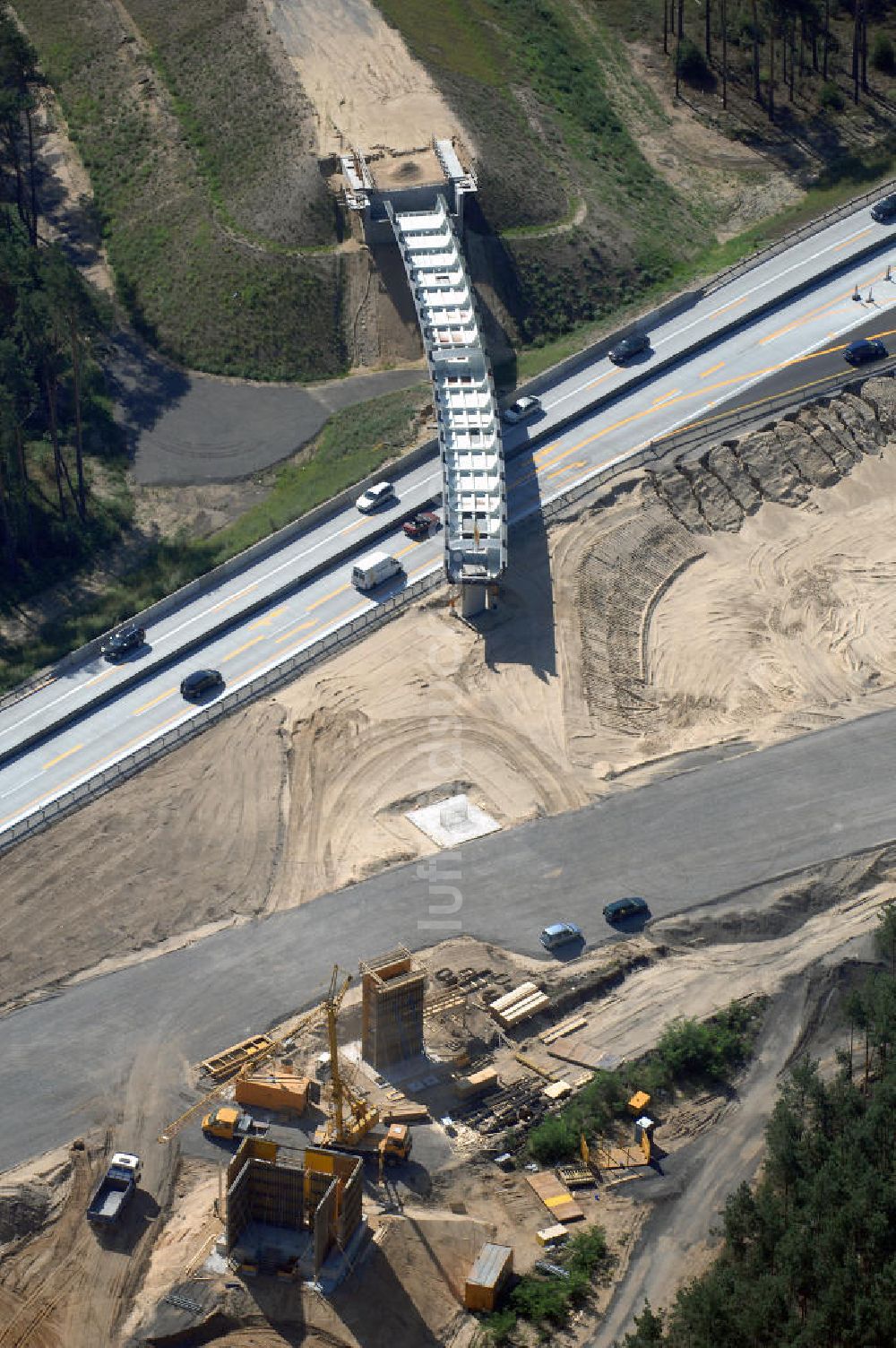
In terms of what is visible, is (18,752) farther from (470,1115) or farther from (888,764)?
(888,764)

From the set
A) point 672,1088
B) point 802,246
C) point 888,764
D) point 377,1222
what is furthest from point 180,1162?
point 802,246

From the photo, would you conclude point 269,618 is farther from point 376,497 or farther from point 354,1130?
point 354,1130

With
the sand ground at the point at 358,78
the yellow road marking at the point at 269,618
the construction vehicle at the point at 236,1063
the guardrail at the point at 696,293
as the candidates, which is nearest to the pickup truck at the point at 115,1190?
the construction vehicle at the point at 236,1063

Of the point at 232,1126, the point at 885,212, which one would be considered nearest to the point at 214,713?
the point at 232,1126

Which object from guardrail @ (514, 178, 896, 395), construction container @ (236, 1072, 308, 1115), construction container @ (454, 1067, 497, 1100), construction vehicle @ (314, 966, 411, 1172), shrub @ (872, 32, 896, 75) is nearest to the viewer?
construction vehicle @ (314, 966, 411, 1172)

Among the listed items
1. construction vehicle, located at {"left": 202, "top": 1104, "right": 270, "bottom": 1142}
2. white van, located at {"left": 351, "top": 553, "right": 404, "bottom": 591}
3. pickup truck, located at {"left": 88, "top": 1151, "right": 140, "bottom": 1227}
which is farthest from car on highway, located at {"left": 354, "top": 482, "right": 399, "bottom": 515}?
pickup truck, located at {"left": 88, "top": 1151, "right": 140, "bottom": 1227}

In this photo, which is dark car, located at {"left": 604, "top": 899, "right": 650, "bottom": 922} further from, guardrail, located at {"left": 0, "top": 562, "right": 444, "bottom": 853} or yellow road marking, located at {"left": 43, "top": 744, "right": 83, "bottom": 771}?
yellow road marking, located at {"left": 43, "top": 744, "right": 83, "bottom": 771}

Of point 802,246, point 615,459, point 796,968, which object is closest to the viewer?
point 796,968
